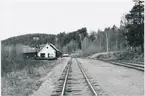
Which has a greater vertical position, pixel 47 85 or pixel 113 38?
pixel 113 38

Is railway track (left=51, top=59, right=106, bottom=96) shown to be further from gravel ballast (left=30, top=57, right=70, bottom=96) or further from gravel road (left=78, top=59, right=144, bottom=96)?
gravel road (left=78, top=59, right=144, bottom=96)

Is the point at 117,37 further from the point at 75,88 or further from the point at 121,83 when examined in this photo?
the point at 75,88

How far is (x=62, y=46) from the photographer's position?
168625mm

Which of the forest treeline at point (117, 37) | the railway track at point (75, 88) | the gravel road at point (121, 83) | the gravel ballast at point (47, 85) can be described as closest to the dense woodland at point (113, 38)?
the forest treeline at point (117, 37)

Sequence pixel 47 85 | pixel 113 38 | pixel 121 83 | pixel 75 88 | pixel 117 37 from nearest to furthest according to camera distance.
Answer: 1. pixel 75 88
2. pixel 47 85
3. pixel 121 83
4. pixel 117 37
5. pixel 113 38

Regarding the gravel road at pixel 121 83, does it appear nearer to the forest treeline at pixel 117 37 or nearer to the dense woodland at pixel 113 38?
the dense woodland at pixel 113 38

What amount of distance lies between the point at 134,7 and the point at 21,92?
142 feet

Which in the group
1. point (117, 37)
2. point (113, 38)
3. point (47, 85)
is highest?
Answer: point (113, 38)

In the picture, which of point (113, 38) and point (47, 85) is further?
point (113, 38)

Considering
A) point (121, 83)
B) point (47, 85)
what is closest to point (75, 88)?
point (47, 85)

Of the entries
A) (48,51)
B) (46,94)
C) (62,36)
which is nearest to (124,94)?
(46,94)

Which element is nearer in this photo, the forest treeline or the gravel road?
the gravel road

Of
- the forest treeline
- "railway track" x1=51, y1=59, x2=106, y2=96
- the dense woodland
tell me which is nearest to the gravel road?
"railway track" x1=51, y1=59, x2=106, y2=96

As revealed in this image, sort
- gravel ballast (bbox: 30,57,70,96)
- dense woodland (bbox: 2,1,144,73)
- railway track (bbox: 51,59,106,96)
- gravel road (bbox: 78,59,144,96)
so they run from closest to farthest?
railway track (bbox: 51,59,106,96) < gravel road (bbox: 78,59,144,96) < gravel ballast (bbox: 30,57,70,96) < dense woodland (bbox: 2,1,144,73)
